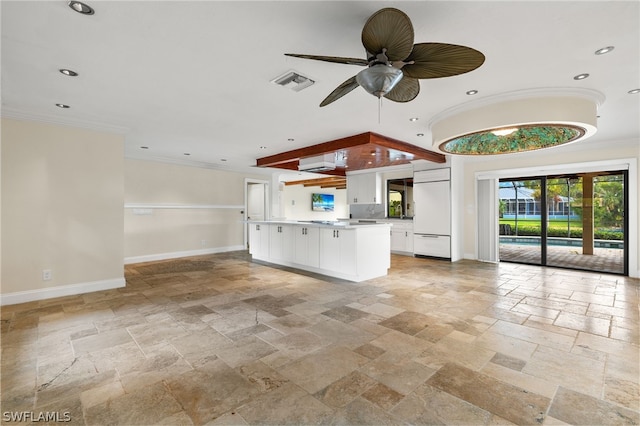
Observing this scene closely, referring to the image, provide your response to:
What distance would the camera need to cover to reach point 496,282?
4902 millimetres

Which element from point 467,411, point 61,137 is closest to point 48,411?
point 467,411

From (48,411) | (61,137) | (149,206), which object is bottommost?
(48,411)

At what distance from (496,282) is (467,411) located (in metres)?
3.74

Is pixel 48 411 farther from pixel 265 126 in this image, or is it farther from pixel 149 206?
pixel 149 206

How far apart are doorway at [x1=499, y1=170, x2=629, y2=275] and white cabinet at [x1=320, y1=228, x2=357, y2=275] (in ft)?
13.7

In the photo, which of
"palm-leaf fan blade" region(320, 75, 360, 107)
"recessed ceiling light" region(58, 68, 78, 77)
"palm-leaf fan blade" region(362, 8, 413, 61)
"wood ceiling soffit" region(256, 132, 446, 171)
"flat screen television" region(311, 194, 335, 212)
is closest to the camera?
"palm-leaf fan blade" region(362, 8, 413, 61)

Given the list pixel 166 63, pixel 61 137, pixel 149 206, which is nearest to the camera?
pixel 166 63

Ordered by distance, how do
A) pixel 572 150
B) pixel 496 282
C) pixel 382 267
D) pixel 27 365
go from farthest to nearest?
pixel 572 150
pixel 382 267
pixel 496 282
pixel 27 365

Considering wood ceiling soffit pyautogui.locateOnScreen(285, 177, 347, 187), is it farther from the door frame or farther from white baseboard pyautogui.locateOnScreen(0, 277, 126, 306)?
white baseboard pyautogui.locateOnScreen(0, 277, 126, 306)

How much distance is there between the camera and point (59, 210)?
4.11 m

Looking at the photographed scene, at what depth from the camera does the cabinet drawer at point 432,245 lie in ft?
22.5

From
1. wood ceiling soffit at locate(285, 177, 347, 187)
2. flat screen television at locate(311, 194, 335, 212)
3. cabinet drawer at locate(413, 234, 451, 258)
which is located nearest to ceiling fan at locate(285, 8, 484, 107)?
cabinet drawer at locate(413, 234, 451, 258)

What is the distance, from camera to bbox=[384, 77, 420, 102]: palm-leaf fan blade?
2.26m

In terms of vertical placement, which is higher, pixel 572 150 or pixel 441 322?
pixel 572 150
